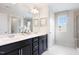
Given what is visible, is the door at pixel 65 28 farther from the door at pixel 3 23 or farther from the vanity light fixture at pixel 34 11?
the door at pixel 3 23

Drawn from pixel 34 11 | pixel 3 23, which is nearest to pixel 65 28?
pixel 34 11

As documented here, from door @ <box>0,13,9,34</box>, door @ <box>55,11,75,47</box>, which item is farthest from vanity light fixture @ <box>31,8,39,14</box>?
door @ <box>0,13,9,34</box>

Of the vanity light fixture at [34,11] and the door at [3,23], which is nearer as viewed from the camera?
the door at [3,23]

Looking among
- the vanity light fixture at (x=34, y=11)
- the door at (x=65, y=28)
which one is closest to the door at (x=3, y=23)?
the vanity light fixture at (x=34, y=11)

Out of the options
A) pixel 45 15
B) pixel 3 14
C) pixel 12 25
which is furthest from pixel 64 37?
pixel 3 14

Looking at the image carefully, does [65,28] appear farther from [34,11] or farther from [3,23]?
[3,23]

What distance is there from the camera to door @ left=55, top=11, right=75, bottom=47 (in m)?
3.79

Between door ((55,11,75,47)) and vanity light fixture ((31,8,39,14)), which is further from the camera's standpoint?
door ((55,11,75,47))

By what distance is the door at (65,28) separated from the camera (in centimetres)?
379

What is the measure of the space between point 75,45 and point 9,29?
8.68ft

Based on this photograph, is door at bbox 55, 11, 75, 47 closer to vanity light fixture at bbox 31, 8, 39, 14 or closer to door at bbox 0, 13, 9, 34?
vanity light fixture at bbox 31, 8, 39, 14

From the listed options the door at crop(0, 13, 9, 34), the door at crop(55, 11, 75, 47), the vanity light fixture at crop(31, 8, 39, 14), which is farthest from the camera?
the door at crop(55, 11, 75, 47)

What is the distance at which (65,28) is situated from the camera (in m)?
4.14
